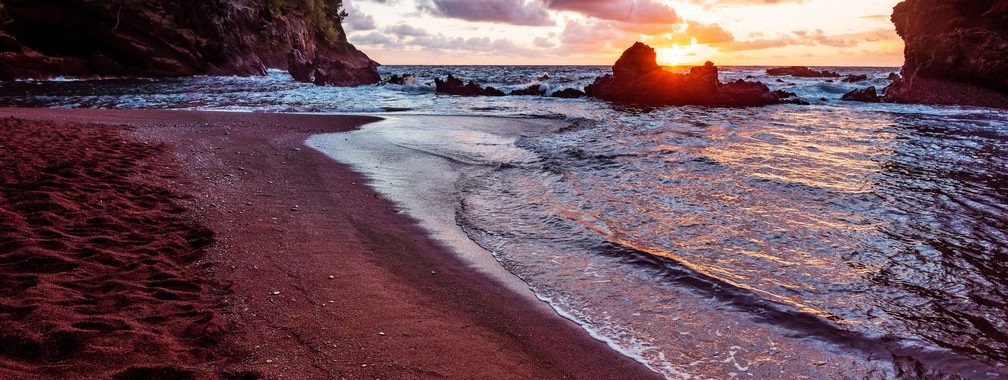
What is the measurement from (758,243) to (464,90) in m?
30.1

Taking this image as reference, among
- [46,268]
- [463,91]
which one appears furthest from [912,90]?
[46,268]

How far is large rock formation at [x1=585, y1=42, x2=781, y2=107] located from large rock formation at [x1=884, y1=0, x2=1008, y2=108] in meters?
7.13

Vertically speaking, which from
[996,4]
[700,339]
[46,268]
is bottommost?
[700,339]

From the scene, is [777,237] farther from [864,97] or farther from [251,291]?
[864,97]

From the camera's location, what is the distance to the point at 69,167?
21.5 feet

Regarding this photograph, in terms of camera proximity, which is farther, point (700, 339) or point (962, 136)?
point (962, 136)

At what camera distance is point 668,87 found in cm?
2681

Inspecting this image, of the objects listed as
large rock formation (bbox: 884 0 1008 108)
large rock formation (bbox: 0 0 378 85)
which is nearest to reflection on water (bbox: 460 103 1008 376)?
large rock formation (bbox: 884 0 1008 108)

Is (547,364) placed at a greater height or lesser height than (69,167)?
lesser

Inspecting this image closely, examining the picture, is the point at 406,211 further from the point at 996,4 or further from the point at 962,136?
the point at 996,4

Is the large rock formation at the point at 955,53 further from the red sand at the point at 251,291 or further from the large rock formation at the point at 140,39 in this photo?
the large rock formation at the point at 140,39

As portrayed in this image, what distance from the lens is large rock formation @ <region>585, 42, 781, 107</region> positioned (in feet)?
84.1

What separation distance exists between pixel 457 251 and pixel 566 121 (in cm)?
1365

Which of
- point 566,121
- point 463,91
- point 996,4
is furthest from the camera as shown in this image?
point 463,91
